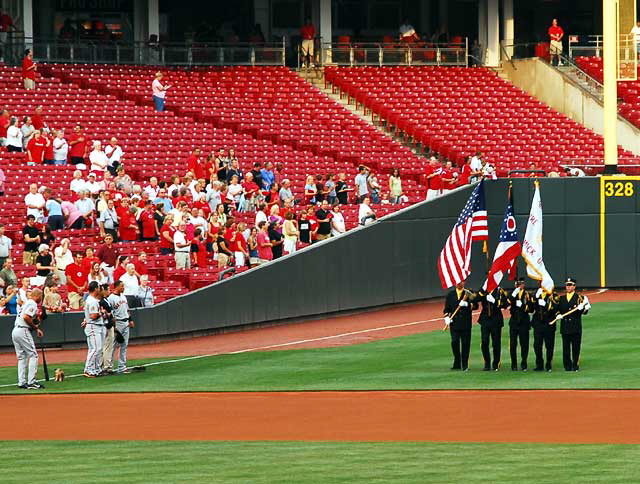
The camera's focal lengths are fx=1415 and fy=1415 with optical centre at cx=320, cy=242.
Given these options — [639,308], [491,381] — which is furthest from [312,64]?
[491,381]

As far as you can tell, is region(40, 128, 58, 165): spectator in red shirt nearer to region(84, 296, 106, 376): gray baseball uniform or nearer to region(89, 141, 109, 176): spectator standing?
region(89, 141, 109, 176): spectator standing

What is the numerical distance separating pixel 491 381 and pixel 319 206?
426 inches

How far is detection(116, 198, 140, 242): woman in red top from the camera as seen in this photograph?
30062 mm

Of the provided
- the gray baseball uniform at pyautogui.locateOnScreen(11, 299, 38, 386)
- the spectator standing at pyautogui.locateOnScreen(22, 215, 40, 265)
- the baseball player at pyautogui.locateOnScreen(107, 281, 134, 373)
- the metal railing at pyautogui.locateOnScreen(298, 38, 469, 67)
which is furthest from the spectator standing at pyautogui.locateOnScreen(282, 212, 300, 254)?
the metal railing at pyautogui.locateOnScreen(298, 38, 469, 67)

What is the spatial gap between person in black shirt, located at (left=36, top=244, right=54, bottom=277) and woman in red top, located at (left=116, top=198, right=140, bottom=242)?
250 cm

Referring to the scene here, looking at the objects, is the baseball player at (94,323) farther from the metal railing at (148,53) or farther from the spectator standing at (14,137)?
the metal railing at (148,53)

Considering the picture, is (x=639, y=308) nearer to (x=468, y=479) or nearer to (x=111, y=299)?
(x=111, y=299)

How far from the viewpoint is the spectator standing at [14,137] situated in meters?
33.4

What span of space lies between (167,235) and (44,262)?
9.99 ft

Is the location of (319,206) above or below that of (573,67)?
below

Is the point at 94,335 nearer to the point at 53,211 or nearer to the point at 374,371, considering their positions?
the point at 374,371

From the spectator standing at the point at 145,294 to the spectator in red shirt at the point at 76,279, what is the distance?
1.14 metres

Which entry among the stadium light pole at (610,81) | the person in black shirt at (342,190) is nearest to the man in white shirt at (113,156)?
the person in black shirt at (342,190)

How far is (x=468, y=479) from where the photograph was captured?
14648mm
